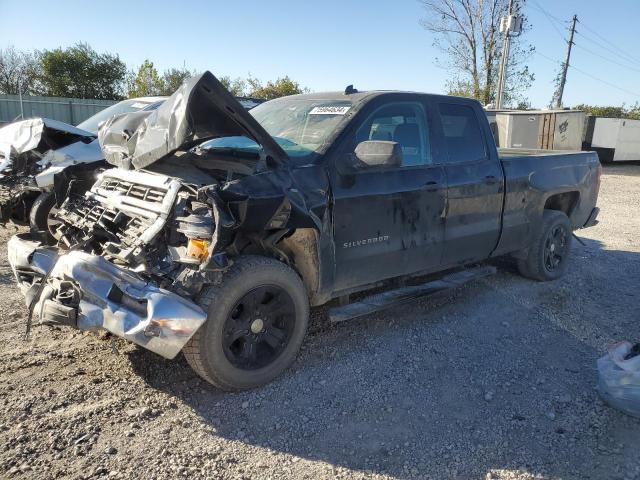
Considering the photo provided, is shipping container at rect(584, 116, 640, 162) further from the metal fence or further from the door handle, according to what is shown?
the metal fence

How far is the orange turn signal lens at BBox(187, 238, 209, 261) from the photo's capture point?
9.93 feet

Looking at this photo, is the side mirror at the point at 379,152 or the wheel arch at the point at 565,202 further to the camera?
the wheel arch at the point at 565,202

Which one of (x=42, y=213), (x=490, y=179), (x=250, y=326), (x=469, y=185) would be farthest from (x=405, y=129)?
(x=42, y=213)

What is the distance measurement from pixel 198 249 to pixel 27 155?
3.29 meters

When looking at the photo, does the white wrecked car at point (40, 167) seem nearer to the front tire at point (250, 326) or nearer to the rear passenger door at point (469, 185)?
the front tire at point (250, 326)

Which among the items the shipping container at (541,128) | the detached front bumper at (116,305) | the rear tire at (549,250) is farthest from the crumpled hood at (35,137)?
the shipping container at (541,128)

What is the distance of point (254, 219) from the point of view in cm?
316

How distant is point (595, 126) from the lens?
66.7 ft

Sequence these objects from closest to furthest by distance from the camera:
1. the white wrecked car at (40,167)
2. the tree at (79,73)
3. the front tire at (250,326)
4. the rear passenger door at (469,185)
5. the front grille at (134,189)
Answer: the front tire at (250,326), the front grille at (134,189), the white wrecked car at (40,167), the rear passenger door at (469,185), the tree at (79,73)

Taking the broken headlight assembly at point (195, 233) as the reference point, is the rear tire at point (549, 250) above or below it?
below

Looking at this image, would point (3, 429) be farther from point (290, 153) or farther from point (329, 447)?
point (290, 153)

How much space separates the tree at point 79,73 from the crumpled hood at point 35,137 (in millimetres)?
28222

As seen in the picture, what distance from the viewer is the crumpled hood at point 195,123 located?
3.06m

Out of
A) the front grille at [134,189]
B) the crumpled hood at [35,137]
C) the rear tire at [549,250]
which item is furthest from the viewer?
the rear tire at [549,250]
